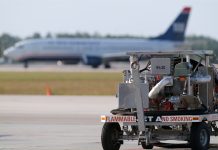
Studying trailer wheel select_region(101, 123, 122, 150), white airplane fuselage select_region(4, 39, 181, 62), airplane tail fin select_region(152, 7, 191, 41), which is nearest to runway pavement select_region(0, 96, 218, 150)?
trailer wheel select_region(101, 123, 122, 150)

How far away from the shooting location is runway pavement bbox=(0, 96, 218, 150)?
1878cm

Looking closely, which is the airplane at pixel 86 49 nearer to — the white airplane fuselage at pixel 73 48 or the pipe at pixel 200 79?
the white airplane fuselage at pixel 73 48

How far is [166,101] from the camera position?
1653cm

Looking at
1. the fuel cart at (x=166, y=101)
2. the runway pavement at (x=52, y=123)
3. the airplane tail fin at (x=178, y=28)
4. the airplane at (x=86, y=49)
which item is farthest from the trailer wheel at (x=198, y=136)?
the airplane tail fin at (x=178, y=28)

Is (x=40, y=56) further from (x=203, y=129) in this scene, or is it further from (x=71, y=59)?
(x=203, y=129)

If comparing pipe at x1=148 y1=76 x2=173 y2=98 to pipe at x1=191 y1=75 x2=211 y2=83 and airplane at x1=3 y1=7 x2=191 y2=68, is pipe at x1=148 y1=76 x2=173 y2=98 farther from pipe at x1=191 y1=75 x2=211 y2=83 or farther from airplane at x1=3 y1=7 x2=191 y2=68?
airplane at x1=3 y1=7 x2=191 y2=68

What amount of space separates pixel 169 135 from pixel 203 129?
0.64m

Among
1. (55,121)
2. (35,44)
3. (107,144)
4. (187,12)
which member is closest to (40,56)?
(35,44)

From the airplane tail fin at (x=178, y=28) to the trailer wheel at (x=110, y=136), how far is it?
105 meters

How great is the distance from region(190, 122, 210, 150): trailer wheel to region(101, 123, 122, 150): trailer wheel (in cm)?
155

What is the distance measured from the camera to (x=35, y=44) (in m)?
117

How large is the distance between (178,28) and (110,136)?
106 m

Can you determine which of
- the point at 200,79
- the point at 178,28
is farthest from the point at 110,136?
the point at 178,28

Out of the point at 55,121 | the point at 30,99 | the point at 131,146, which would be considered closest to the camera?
the point at 131,146
